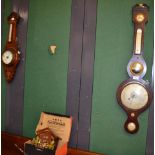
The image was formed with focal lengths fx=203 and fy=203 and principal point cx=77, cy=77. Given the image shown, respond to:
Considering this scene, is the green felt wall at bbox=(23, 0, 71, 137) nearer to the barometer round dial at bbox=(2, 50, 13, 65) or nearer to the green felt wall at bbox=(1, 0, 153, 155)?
the green felt wall at bbox=(1, 0, 153, 155)

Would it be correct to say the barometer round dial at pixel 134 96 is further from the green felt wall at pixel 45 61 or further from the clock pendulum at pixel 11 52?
the clock pendulum at pixel 11 52

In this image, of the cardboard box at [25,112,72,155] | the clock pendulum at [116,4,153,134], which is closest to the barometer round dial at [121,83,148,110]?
the clock pendulum at [116,4,153,134]

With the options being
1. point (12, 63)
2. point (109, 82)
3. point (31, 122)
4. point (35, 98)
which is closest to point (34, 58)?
point (12, 63)

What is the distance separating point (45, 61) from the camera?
1859 mm

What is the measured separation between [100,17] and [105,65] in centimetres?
39

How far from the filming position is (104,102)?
1.65 meters

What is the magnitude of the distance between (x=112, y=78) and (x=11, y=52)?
997 mm

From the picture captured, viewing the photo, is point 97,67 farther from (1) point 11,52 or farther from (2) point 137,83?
(1) point 11,52

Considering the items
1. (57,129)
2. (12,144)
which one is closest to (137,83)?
(57,129)

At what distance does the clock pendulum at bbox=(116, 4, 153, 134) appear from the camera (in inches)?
58.4

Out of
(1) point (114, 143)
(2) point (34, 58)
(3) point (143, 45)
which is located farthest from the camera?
(2) point (34, 58)

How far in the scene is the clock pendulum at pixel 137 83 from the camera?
4.87 feet

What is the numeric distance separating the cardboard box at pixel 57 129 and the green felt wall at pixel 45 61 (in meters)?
0.11

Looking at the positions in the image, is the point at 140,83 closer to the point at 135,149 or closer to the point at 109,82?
the point at 109,82
